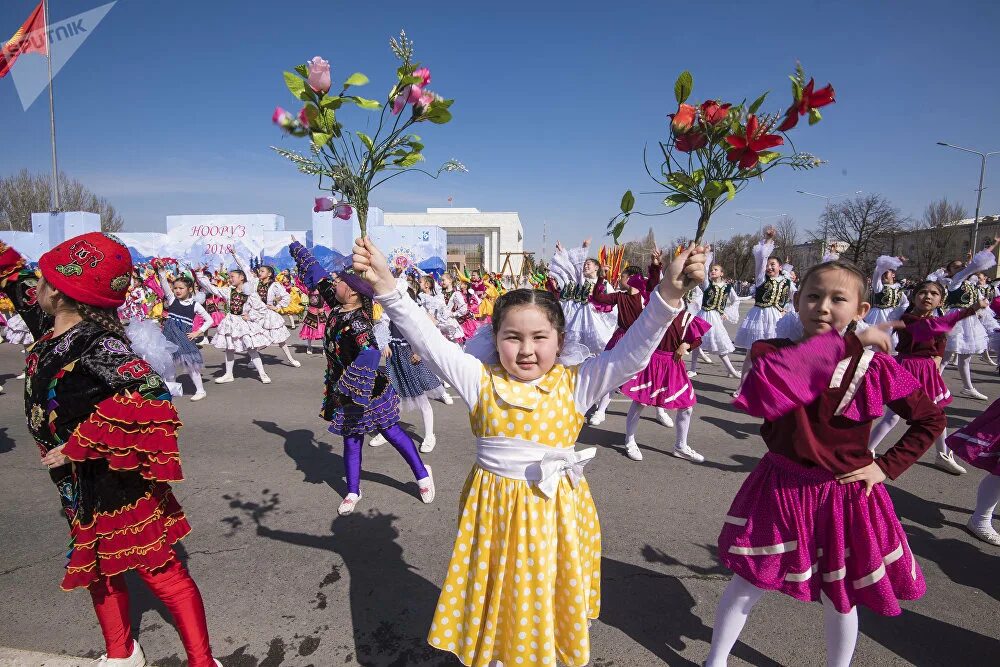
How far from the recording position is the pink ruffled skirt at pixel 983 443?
331 cm

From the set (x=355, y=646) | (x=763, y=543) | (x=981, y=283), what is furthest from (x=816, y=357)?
(x=981, y=283)

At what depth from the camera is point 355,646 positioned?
2480 millimetres

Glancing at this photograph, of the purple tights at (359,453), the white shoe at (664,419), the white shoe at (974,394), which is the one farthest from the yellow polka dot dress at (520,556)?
the white shoe at (974,394)

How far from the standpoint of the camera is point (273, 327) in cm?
947

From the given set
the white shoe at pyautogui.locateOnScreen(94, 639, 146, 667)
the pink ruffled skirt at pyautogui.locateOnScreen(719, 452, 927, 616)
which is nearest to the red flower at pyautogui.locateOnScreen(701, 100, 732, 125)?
the pink ruffled skirt at pyautogui.locateOnScreen(719, 452, 927, 616)

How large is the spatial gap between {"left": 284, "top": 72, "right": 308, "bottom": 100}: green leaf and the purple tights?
2658 mm

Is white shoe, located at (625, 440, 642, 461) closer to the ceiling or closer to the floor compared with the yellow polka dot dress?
closer to the floor

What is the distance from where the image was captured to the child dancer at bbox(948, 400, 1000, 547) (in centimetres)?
332

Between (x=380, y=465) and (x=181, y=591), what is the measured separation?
2.83 metres

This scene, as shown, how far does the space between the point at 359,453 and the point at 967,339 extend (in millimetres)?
9957

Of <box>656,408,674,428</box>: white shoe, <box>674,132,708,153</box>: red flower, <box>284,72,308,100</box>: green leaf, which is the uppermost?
<box>284,72,308,100</box>: green leaf

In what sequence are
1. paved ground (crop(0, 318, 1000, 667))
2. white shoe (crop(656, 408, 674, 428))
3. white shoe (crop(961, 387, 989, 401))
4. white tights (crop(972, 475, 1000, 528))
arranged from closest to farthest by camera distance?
paved ground (crop(0, 318, 1000, 667)) < white tights (crop(972, 475, 1000, 528)) < white shoe (crop(656, 408, 674, 428)) < white shoe (crop(961, 387, 989, 401))

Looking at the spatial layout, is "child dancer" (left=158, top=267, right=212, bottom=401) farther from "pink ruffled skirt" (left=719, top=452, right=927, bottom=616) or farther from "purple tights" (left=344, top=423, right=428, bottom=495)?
"pink ruffled skirt" (left=719, top=452, right=927, bottom=616)

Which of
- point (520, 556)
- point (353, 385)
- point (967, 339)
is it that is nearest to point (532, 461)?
point (520, 556)
